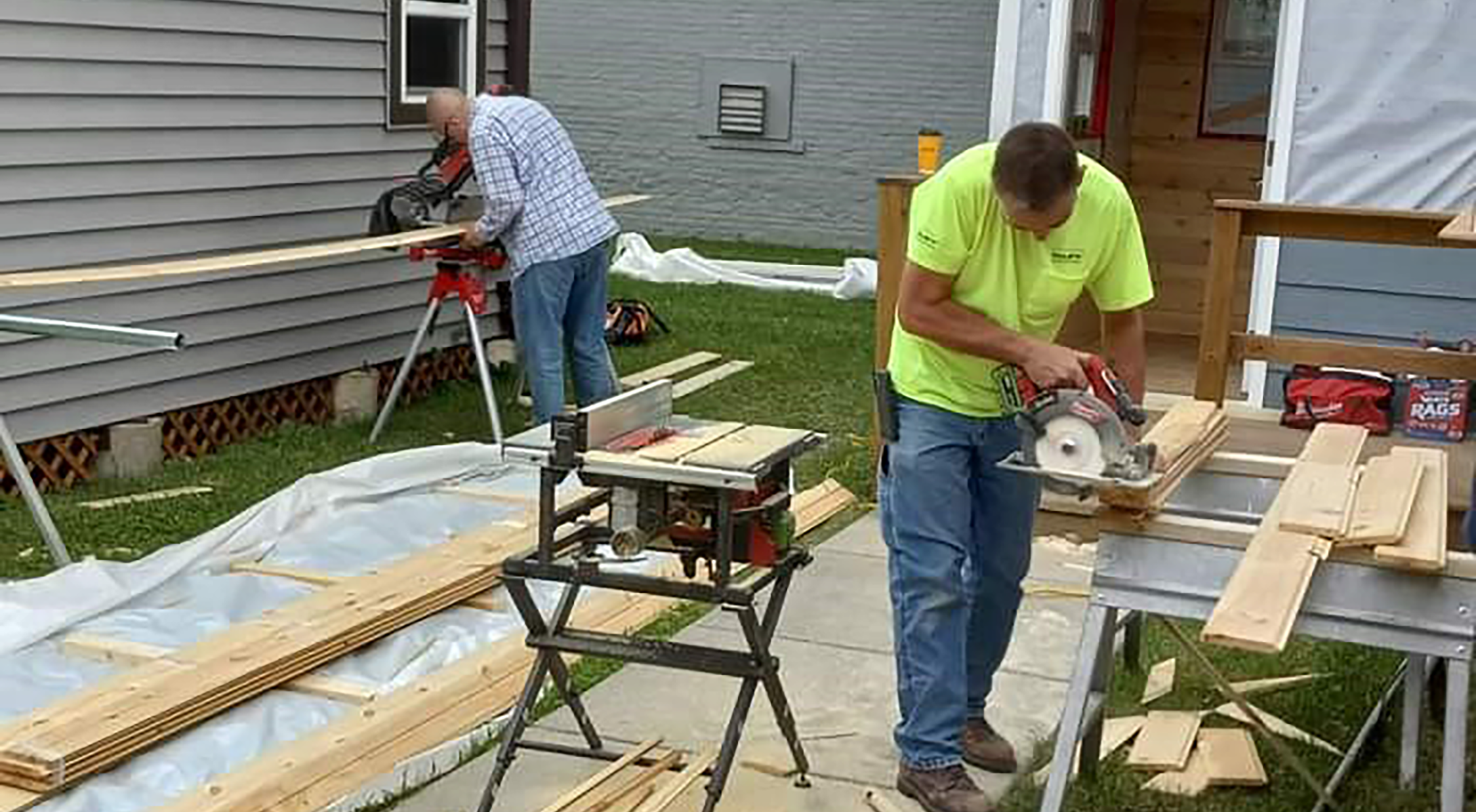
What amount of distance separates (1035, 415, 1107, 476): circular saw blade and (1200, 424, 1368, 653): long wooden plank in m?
0.34

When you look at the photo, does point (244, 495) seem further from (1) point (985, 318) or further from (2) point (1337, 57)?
(2) point (1337, 57)

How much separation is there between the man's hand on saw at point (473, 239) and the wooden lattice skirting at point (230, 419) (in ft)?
4.50

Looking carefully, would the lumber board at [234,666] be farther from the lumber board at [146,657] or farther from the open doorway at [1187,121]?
the open doorway at [1187,121]

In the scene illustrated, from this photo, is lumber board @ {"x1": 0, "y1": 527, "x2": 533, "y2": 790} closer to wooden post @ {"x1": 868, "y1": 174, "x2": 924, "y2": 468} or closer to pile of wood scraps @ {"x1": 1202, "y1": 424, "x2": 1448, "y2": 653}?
wooden post @ {"x1": 868, "y1": 174, "x2": 924, "y2": 468}

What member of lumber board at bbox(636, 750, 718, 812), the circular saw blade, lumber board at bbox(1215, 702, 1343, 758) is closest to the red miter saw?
the circular saw blade

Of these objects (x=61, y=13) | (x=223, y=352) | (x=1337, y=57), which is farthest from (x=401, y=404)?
(x=1337, y=57)

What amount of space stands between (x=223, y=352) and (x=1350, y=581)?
618 cm

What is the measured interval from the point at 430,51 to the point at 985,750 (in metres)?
6.32

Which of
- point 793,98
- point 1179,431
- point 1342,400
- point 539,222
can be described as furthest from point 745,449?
point 793,98

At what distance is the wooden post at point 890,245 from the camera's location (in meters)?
7.41

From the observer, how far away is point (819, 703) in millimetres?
5219

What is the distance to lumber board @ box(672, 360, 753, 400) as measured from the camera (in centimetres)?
978

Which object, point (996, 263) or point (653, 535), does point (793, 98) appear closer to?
point (996, 263)

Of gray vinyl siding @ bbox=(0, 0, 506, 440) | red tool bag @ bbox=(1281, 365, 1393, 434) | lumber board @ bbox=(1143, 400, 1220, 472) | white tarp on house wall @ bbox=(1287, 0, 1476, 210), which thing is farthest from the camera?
white tarp on house wall @ bbox=(1287, 0, 1476, 210)
